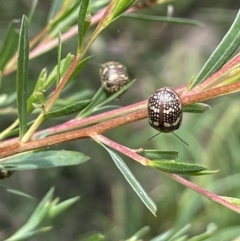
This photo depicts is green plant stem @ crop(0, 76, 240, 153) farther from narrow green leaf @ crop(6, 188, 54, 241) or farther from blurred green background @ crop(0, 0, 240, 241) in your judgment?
blurred green background @ crop(0, 0, 240, 241)

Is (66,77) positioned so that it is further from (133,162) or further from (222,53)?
(133,162)

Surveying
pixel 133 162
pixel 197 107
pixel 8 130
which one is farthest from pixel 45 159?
pixel 133 162

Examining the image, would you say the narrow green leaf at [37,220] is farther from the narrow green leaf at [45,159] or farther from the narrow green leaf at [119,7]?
the narrow green leaf at [119,7]

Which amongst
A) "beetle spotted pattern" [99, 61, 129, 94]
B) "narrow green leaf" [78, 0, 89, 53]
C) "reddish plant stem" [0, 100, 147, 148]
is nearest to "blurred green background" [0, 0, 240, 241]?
"beetle spotted pattern" [99, 61, 129, 94]

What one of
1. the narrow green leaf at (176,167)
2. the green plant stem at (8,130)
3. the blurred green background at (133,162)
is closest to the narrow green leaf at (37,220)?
the green plant stem at (8,130)

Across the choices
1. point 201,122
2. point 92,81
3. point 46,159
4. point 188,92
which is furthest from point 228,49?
point 92,81
